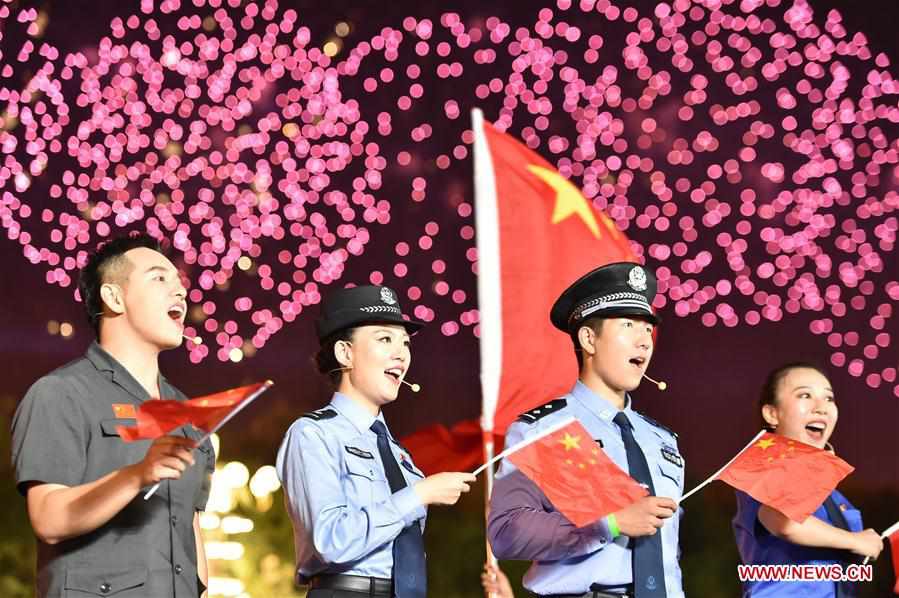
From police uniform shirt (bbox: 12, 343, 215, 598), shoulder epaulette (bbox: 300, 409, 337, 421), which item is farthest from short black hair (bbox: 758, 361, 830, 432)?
police uniform shirt (bbox: 12, 343, 215, 598)

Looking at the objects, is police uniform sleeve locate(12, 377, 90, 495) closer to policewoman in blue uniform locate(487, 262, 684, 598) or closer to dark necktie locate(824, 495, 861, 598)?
policewoman in blue uniform locate(487, 262, 684, 598)

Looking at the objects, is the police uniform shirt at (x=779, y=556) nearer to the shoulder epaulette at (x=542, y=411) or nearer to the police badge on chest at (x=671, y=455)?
the police badge on chest at (x=671, y=455)

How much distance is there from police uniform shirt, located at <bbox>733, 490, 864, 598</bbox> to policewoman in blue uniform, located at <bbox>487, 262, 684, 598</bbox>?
1.67ft

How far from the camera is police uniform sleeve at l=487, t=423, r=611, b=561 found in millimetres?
3160

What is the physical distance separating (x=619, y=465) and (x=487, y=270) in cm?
96

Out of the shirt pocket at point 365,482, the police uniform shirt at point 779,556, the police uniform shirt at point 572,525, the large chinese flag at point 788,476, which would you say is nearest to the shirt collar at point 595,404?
the police uniform shirt at point 572,525

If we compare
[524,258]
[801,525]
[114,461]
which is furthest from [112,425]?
[801,525]

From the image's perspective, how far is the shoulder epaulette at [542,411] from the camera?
3.39m

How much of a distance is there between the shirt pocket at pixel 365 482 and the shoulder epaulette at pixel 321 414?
0.43 ft

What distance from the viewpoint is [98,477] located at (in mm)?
2734

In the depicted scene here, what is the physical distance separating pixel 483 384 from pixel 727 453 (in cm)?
300

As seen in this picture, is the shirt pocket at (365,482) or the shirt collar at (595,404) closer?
the shirt pocket at (365,482)

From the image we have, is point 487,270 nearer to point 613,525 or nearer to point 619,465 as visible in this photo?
point 619,465

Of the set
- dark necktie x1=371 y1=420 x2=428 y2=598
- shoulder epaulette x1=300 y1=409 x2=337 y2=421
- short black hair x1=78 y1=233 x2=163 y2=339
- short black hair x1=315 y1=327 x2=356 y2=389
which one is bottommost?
dark necktie x1=371 y1=420 x2=428 y2=598
